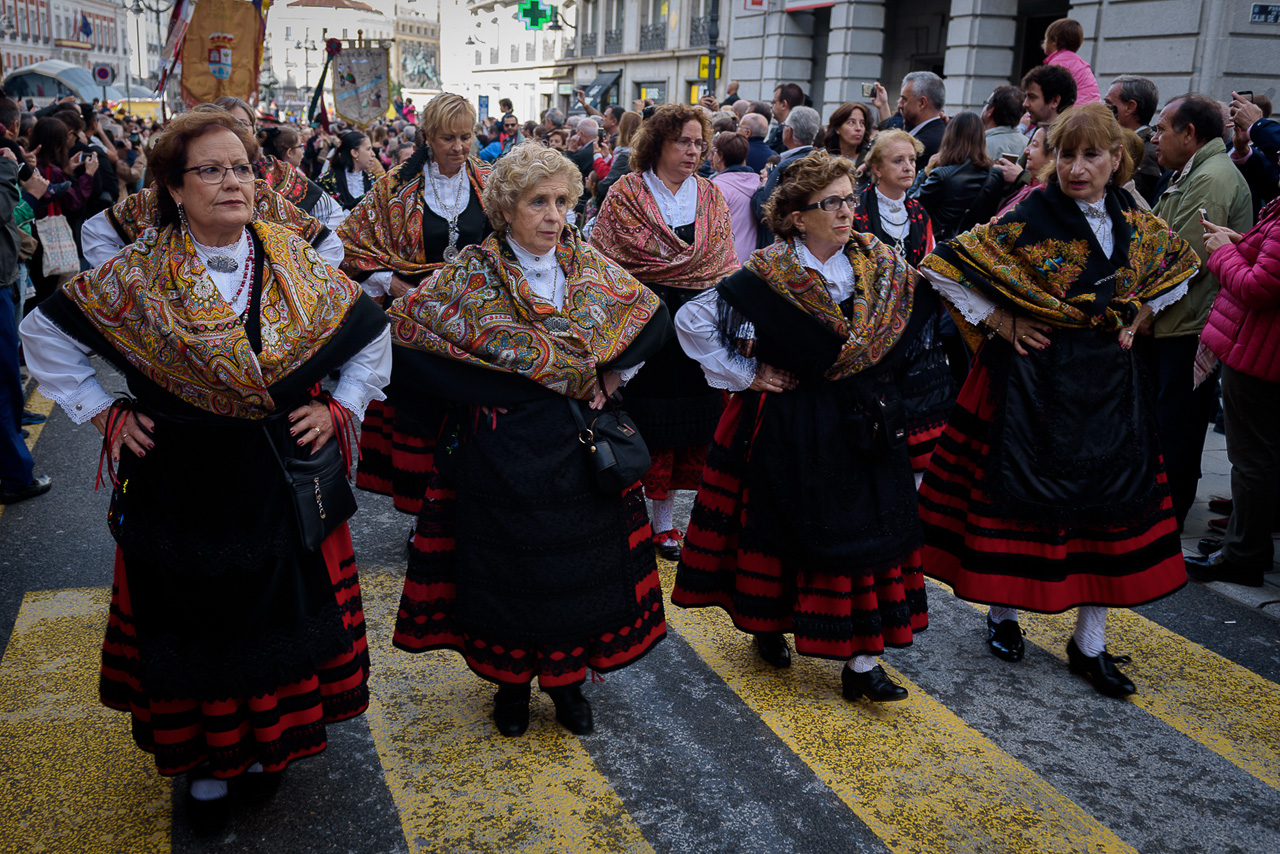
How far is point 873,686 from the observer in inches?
A: 160

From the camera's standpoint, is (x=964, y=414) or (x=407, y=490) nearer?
(x=964, y=414)

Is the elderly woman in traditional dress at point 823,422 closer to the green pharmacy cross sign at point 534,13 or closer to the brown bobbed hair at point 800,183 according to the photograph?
the brown bobbed hair at point 800,183

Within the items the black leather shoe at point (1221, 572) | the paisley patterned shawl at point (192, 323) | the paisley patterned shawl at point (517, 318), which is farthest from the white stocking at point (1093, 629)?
the paisley patterned shawl at point (192, 323)

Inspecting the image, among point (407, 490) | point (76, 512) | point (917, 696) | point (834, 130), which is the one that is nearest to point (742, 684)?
point (917, 696)

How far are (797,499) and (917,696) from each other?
3.20 ft

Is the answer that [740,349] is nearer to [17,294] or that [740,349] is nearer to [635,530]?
[635,530]

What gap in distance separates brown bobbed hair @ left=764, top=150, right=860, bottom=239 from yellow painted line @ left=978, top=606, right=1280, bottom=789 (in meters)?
2.23

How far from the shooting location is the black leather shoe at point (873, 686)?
13.3 ft

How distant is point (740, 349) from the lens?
4066 mm

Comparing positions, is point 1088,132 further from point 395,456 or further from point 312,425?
point 395,456

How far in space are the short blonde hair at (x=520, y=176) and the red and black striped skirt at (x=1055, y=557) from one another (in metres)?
1.92

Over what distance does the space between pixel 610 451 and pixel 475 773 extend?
1172 mm

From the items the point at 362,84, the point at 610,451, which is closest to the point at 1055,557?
the point at 610,451

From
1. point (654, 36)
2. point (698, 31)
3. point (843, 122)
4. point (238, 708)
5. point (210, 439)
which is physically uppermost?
point (654, 36)
